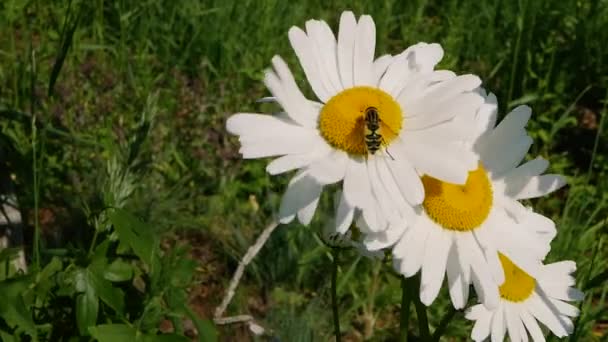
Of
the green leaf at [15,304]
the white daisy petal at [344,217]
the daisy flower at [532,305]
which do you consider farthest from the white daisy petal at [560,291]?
the green leaf at [15,304]

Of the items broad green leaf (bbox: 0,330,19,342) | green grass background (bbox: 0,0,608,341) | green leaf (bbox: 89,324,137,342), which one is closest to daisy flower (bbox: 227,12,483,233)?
green leaf (bbox: 89,324,137,342)

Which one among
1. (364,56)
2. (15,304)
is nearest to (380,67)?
(364,56)

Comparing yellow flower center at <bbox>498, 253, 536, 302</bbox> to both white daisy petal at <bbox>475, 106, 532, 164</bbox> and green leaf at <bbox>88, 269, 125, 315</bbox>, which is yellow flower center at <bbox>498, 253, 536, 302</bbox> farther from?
green leaf at <bbox>88, 269, 125, 315</bbox>

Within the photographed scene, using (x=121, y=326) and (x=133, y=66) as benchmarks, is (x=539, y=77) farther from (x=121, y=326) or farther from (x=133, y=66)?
(x=121, y=326)

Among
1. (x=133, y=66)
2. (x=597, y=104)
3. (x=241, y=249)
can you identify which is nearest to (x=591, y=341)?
(x=241, y=249)

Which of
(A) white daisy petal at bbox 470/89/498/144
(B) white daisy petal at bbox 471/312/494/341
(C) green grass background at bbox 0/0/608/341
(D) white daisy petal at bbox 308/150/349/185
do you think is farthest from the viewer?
(C) green grass background at bbox 0/0/608/341

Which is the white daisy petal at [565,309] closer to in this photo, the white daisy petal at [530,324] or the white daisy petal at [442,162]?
the white daisy petal at [530,324]

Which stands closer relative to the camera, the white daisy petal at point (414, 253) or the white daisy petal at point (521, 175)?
the white daisy petal at point (414, 253)
